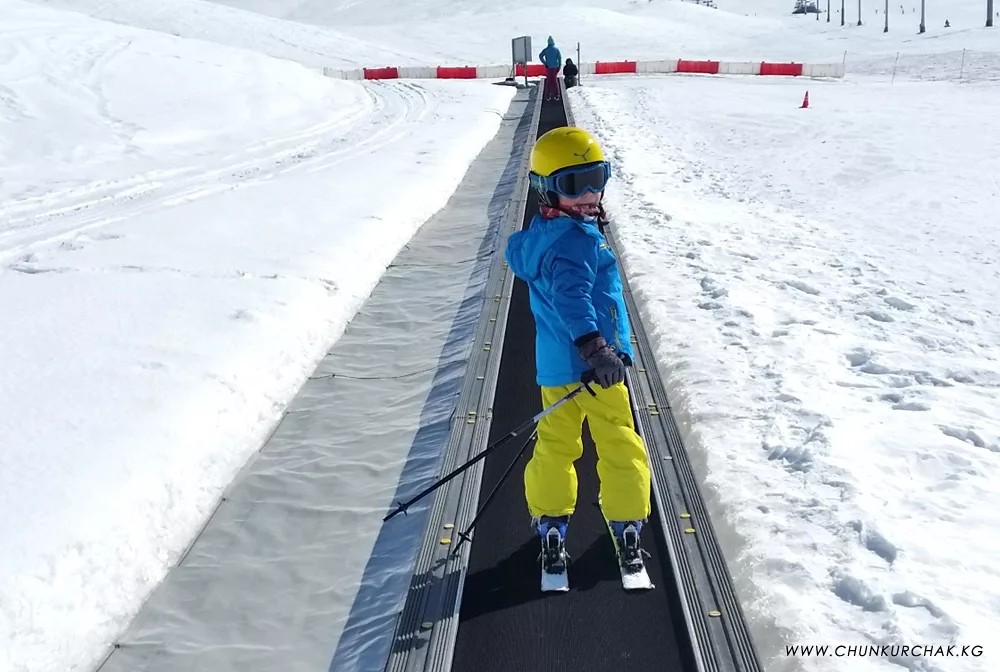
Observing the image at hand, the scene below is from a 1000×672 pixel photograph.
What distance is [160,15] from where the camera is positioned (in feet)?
140

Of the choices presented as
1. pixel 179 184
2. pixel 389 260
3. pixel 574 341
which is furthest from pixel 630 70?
pixel 574 341

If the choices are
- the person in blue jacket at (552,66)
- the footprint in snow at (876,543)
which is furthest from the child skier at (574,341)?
the person in blue jacket at (552,66)

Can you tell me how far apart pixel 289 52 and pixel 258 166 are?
2945 cm

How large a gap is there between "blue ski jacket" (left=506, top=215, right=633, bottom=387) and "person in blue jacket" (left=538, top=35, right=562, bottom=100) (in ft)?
61.8

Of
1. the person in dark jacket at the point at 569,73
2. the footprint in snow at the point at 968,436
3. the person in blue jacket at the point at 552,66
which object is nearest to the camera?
the footprint in snow at the point at 968,436

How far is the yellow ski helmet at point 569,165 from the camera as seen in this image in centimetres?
311

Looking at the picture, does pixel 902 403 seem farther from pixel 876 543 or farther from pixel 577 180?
pixel 577 180

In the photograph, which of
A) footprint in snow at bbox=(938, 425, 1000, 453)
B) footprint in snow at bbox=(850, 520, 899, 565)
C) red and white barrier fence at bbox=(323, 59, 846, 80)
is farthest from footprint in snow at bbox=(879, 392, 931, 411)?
red and white barrier fence at bbox=(323, 59, 846, 80)

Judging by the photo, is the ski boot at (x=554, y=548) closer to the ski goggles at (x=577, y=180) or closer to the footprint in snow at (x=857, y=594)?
the footprint in snow at (x=857, y=594)

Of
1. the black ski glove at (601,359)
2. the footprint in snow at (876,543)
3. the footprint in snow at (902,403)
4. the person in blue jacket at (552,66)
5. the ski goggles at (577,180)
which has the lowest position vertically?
the footprint in snow at (876,543)

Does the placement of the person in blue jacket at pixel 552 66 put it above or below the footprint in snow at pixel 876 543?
above

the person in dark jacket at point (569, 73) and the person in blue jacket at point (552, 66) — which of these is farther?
the person in dark jacket at point (569, 73)

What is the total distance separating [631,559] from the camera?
3.45 metres

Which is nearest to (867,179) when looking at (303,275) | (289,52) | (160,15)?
(303,275)
